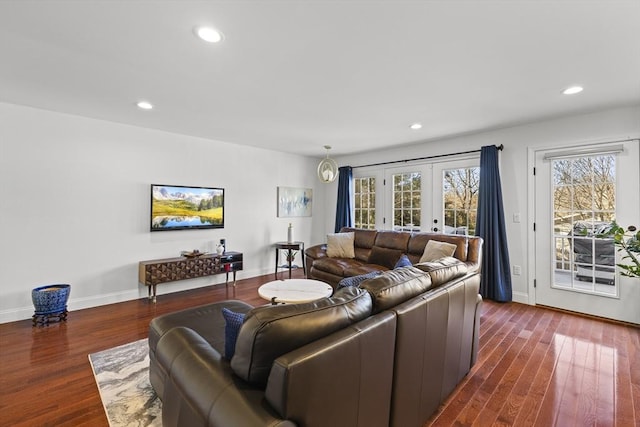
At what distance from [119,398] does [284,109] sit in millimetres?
3025

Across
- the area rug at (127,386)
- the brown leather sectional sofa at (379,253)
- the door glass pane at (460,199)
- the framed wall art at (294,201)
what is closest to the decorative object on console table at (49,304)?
the area rug at (127,386)

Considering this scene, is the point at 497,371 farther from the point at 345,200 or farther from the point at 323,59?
the point at 345,200

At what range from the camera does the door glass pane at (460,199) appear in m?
4.54

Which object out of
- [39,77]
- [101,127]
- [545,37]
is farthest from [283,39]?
[101,127]

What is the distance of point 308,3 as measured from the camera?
1.68 m

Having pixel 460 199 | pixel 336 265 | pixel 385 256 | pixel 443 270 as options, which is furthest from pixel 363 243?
pixel 443 270

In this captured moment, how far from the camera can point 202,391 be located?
107 cm

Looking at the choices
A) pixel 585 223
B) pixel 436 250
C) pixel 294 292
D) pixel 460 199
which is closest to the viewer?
pixel 294 292

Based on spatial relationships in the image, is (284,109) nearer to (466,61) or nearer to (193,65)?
(193,65)

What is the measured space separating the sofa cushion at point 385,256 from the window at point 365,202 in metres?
1.65

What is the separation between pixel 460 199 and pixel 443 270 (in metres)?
3.07

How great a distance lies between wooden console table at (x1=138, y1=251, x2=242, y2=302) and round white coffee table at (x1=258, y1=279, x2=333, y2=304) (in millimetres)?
1792

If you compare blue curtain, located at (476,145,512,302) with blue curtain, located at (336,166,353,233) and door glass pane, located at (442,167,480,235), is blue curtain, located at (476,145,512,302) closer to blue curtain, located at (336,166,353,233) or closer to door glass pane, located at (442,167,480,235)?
door glass pane, located at (442,167,480,235)

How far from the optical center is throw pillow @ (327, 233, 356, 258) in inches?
184
